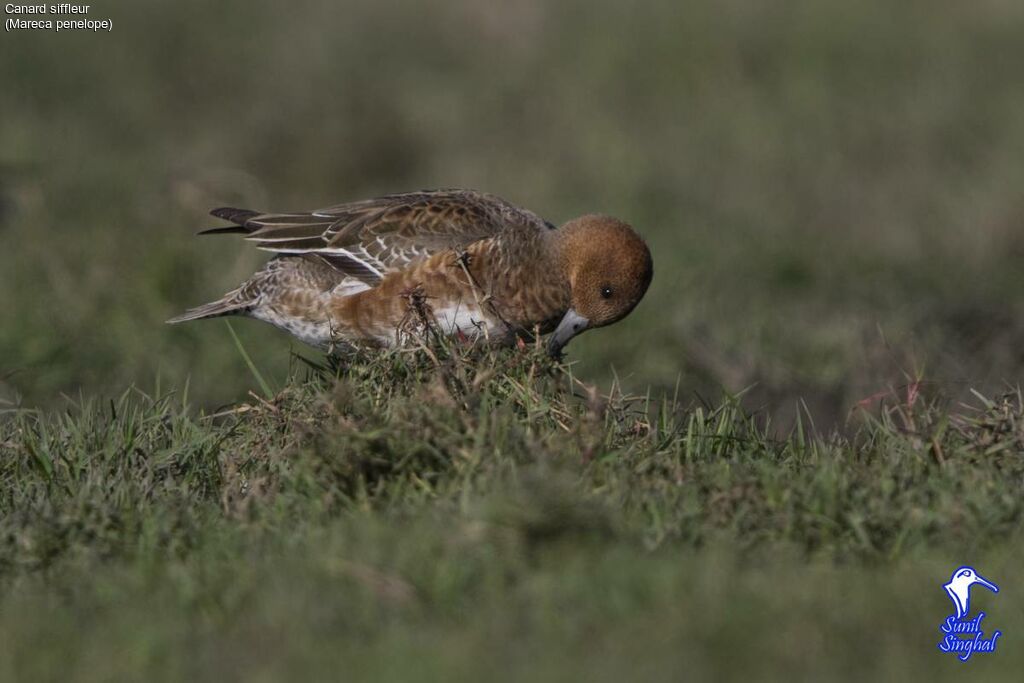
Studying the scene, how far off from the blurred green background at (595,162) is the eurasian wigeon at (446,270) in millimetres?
1010

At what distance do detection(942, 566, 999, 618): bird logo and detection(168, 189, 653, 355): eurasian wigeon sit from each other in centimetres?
222

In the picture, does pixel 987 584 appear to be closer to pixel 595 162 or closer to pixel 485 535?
pixel 485 535

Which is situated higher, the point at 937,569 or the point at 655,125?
the point at 655,125

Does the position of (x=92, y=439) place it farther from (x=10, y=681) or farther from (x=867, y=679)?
(x=867, y=679)

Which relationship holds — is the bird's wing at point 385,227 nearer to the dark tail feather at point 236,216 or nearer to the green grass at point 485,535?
the dark tail feather at point 236,216

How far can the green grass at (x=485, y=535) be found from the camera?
3.67m

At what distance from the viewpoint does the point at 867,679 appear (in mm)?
3549

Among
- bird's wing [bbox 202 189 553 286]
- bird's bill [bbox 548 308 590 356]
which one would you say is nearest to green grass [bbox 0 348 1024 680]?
bird's bill [bbox 548 308 590 356]

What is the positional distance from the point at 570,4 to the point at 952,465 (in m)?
9.51

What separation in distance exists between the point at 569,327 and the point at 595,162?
541 cm

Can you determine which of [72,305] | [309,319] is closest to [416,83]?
[72,305]

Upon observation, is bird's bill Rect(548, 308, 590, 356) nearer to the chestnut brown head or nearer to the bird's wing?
Answer: the chestnut brown head

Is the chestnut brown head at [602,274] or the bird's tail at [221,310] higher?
the bird's tail at [221,310]

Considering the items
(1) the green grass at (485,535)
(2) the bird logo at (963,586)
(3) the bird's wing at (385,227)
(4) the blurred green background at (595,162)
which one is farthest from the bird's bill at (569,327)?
(2) the bird logo at (963,586)
